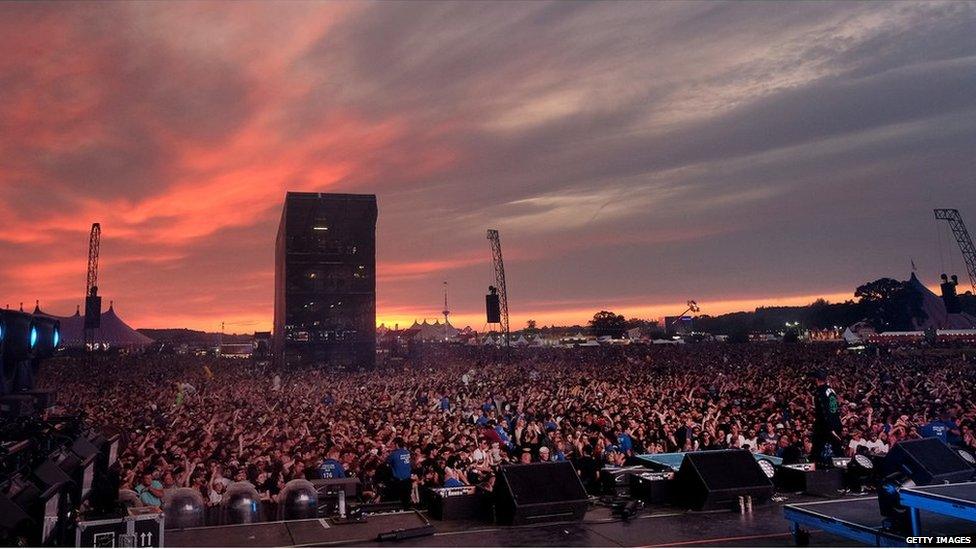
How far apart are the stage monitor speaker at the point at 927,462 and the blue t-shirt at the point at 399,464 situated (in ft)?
22.4

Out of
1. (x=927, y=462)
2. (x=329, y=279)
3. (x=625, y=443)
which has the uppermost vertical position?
(x=329, y=279)

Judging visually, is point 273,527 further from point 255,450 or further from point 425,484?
point 255,450

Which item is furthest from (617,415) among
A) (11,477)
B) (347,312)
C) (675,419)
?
(347,312)

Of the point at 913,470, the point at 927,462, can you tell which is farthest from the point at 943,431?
the point at 913,470

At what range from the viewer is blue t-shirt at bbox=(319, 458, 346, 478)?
31.5 feet

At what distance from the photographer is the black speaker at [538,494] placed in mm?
6645

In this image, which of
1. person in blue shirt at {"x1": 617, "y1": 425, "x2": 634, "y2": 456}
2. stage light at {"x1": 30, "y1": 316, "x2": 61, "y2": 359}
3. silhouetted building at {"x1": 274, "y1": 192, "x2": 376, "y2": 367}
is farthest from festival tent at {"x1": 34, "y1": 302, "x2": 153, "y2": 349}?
person in blue shirt at {"x1": 617, "y1": 425, "x2": 634, "y2": 456}

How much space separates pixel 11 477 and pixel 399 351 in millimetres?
61399

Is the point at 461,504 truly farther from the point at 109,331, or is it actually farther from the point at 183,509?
the point at 109,331

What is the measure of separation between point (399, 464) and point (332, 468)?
1097 mm

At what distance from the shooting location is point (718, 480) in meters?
7.17

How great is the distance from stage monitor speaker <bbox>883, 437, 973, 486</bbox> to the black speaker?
319 centimetres

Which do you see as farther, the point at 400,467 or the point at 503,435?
the point at 503,435

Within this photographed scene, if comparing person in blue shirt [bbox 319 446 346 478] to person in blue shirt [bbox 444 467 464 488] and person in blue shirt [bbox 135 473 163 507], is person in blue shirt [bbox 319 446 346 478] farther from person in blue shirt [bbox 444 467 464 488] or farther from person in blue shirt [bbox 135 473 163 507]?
person in blue shirt [bbox 135 473 163 507]
